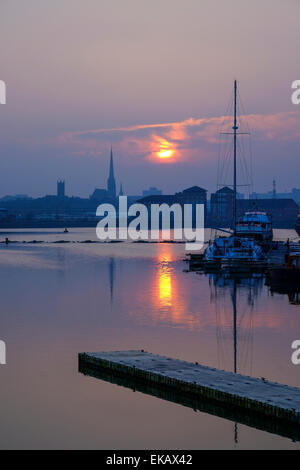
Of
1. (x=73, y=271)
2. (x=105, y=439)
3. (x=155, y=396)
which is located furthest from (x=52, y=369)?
(x=73, y=271)

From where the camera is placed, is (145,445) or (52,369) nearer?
(145,445)

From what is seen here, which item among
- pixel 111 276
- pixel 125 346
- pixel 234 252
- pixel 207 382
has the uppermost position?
pixel 234 252

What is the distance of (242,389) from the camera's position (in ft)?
51.6

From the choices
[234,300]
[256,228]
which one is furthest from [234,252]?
[234,300]

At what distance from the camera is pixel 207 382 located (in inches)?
642

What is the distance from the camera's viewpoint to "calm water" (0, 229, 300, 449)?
1505 centimetres

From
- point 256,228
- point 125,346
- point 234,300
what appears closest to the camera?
point 125,346

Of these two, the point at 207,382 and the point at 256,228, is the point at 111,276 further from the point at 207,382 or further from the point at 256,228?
the point at 207,382

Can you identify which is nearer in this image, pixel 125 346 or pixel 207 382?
pixel 207 382

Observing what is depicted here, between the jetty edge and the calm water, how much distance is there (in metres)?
0.46

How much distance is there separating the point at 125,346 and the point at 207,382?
8149 mm

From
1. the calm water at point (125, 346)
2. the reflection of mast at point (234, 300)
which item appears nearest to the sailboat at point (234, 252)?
the reflection of mast at point (234, 300)
